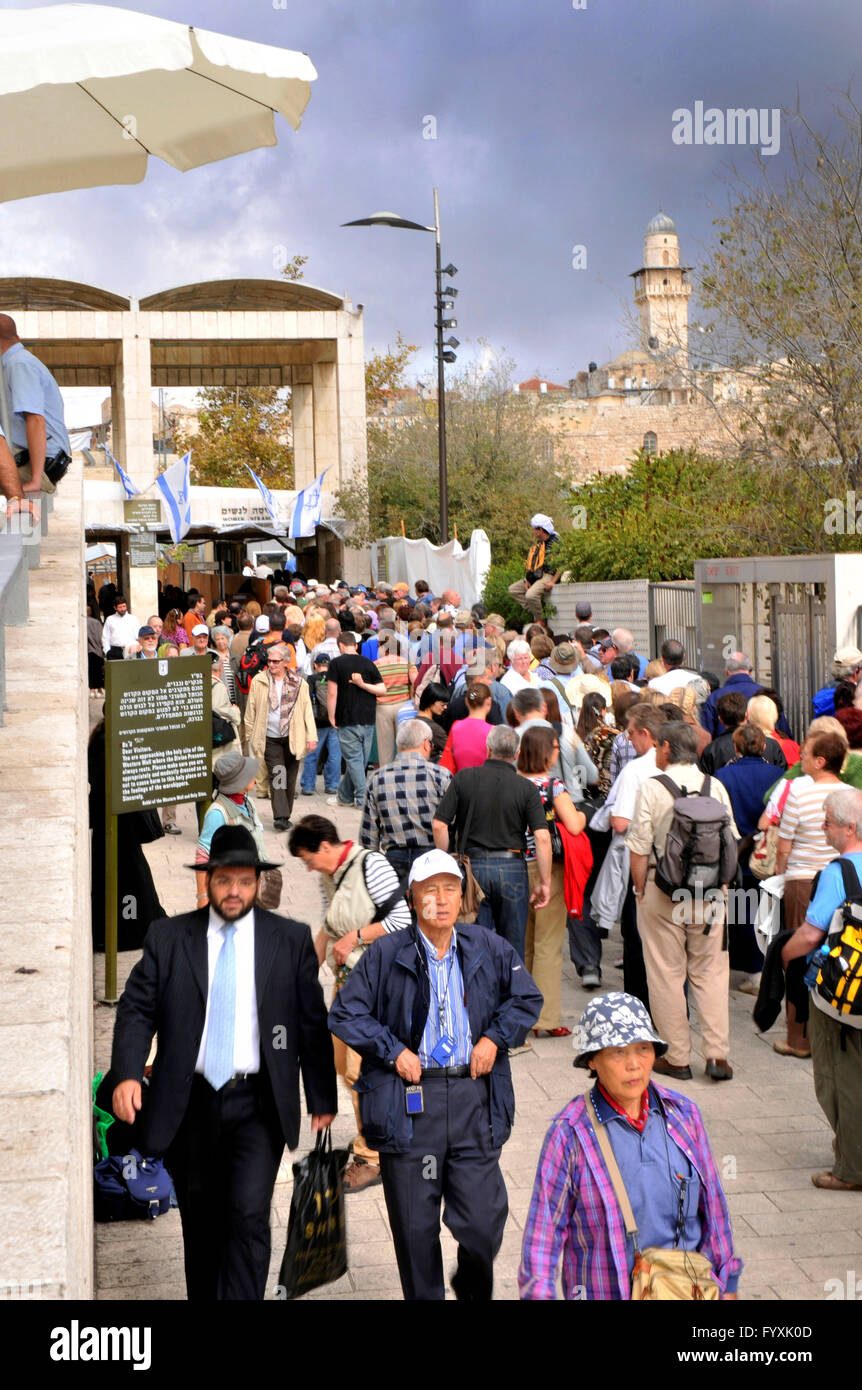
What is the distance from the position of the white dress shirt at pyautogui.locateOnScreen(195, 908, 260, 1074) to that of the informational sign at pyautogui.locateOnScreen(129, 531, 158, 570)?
29231 mm

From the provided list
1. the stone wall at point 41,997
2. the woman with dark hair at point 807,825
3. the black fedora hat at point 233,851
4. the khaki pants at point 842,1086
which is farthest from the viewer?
the woman with dark hair at point 807,825

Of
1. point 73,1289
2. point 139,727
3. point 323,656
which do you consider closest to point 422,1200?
point 73,1289

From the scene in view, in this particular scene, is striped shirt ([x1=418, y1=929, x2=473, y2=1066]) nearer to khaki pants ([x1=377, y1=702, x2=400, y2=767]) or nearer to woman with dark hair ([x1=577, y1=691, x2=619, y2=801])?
woman with dark hair ([x1=577, y1=691, x2=619, y2=801])

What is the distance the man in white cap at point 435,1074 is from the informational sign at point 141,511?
3066 centimetres

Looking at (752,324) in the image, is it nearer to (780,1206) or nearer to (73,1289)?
(780,1206)

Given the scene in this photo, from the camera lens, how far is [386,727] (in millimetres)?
15289

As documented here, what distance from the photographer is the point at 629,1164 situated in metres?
3.79

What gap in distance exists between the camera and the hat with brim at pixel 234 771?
26.0ft

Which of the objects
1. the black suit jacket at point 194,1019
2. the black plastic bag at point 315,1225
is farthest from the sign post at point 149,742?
the black plastic bag at point 315,1225

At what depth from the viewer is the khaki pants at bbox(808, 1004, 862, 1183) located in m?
6.32

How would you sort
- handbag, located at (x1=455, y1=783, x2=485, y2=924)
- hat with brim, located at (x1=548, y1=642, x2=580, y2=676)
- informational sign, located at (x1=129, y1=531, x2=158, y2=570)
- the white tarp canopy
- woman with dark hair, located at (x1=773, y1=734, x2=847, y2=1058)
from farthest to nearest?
informational sign, located at (x1=129, y1=531, x2=158, y2=570) → the white tarp canopy → hat with brim, located at (x1=548, y1=642, x2=580, y2=676) → woman with dark hair, located at (x1=773, y1=734, x2=847, y2=1058) → handbag, located at (x1=455, y1=783, x2=485, y2=924)

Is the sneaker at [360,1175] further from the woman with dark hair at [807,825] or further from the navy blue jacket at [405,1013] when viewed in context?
the woman with dark hair at [807,825]

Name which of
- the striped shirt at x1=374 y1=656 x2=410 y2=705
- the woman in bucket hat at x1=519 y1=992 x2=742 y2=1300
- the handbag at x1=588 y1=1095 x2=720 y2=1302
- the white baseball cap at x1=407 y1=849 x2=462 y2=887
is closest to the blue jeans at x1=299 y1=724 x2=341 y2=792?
the striped shirt at x1=374 y1=656 x2=410 y2=705
